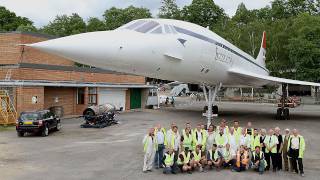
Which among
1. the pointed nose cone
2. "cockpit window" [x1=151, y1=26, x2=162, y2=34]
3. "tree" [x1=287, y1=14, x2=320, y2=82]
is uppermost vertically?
"tree" [x1=287, y1=14, x2=320, y2=82]

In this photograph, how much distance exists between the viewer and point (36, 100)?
23.2 m

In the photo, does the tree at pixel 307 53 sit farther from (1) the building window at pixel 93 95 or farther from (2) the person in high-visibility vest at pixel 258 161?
(2) the person in high-visibility vest at pixel 258 161

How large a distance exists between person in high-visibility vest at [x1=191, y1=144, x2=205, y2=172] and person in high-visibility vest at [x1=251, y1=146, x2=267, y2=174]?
1391 millimetres

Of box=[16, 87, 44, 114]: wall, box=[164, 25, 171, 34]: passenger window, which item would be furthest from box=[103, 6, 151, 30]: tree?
box=[164, 25, 171, 34]: passenger window

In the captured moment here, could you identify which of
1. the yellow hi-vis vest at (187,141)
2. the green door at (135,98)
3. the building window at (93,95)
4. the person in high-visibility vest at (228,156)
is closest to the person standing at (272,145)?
the person in high-visibility vest at (228,156)

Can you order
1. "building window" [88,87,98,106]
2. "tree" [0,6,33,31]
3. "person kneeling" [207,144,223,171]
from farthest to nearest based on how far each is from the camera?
"tree" [0,6,33,31]
"building window" [88,87,98,106]
"person kneeling" [207,144,223,171]

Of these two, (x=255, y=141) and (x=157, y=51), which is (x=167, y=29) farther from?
(x=255, y=141)

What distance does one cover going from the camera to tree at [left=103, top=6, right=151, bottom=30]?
86.1 metres

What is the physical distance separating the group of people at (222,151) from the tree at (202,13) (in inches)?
3130

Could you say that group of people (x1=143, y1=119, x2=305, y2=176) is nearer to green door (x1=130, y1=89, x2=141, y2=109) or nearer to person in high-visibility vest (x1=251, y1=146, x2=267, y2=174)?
person in high-visibility vest (x1=251, y1=146, x2=267, y2=174)

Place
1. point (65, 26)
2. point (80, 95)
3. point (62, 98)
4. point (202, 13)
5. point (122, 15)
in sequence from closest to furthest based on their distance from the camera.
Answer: point (62, 98), point (80, 95), point (65, 26), point (122, 15), point (202, 13)

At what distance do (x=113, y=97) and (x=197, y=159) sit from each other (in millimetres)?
21768

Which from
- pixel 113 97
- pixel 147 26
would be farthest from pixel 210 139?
pixel 113 97

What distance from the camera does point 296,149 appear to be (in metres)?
9.79
